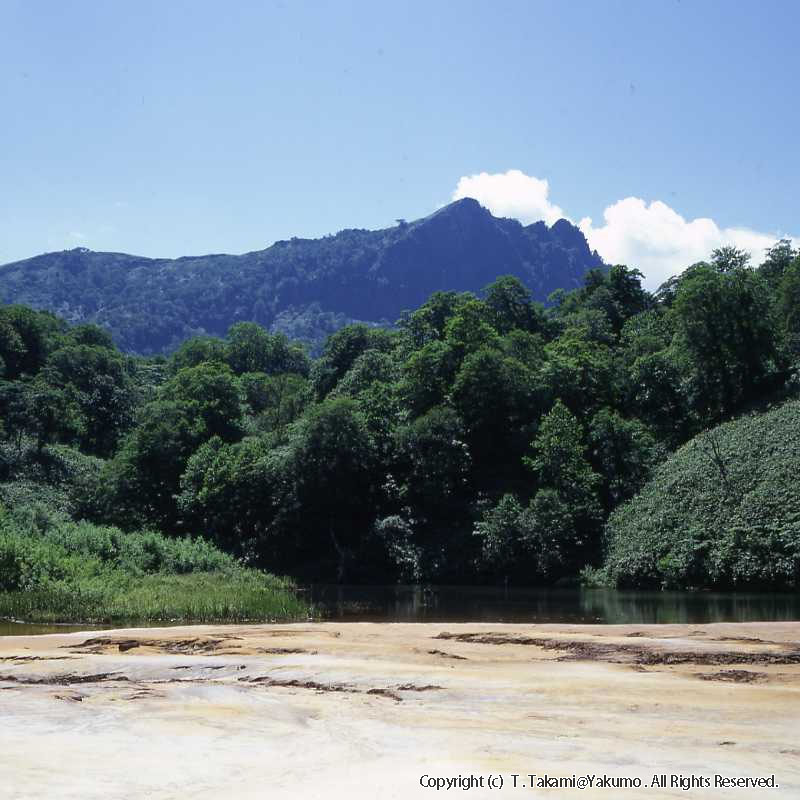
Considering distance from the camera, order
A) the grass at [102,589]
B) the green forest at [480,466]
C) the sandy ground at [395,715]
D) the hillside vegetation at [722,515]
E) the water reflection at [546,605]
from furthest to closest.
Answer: the green forest at [480,466]
the hillside vegetation at [722,515]
the water reflection at [546,605]
the grass at [102,589]
the sandy ground at [395,715]

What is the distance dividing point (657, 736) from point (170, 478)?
50373 millimetres

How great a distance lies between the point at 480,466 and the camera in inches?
2144

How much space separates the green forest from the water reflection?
3.83m

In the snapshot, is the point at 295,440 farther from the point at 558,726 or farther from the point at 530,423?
the point at 558,726

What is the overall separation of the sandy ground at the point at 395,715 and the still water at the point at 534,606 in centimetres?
827

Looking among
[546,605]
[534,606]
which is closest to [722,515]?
[546,605]

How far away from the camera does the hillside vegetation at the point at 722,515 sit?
38000 millimetres

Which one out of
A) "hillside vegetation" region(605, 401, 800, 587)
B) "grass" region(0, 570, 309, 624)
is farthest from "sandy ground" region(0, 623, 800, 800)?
"hillside vegetation" region(605, 401, 800, 587)

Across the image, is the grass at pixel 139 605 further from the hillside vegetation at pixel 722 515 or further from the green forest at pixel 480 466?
the hillside vegetation at pixel 722 515

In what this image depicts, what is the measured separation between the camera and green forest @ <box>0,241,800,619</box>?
1608 inches

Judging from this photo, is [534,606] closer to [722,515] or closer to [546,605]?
[546,605]

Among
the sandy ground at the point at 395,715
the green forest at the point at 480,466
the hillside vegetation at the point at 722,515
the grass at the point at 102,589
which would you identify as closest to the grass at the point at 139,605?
the grass at the point at 102,589

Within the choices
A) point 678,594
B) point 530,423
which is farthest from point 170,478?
point 678,594

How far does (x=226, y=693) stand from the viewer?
1305 cm
